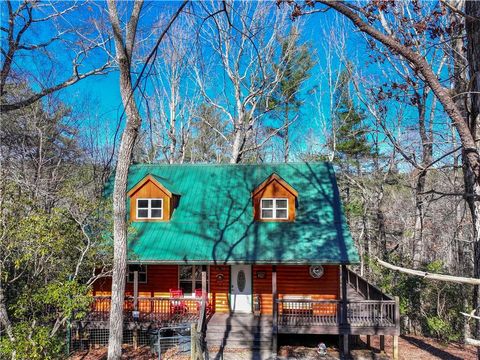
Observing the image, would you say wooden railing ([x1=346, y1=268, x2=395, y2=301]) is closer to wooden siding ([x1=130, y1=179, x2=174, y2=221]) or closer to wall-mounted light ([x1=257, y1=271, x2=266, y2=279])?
wall-mounted light ([x1=257, y1=271, x2=266, y2=279])

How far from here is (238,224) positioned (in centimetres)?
1479

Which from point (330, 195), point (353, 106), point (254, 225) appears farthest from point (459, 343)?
point (353, 106)

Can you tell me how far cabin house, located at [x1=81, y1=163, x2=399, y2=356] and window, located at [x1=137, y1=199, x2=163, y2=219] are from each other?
0.13ft

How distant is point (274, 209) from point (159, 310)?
5.72 meters

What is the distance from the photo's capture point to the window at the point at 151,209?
1538 centimetres

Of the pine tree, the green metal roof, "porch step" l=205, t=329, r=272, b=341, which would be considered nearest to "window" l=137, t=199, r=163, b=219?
the green metal roof

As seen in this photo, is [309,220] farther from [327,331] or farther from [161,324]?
[161,324]

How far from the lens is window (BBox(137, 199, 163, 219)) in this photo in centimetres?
1538

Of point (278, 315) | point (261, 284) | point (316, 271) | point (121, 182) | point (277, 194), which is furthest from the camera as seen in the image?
A: point (277, 194)

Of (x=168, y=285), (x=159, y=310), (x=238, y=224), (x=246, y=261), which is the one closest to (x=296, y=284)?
(x=246, y=261)

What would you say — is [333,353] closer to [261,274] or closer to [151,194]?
[261,274]

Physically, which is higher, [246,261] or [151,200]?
[151,200]

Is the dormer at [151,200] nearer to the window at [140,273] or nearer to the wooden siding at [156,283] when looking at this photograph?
the window at [140,273]

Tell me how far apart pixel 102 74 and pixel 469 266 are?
20.8 metres
